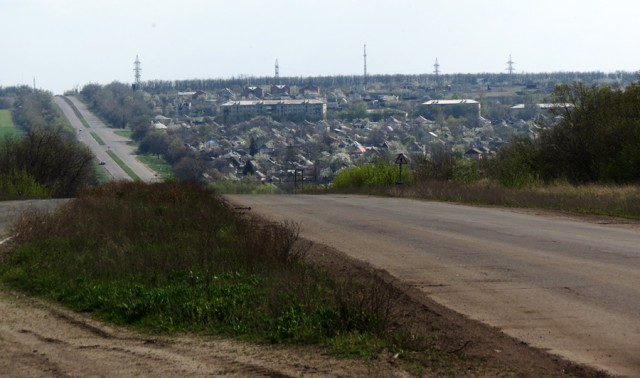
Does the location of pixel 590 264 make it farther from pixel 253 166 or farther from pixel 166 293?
pixel 253 166

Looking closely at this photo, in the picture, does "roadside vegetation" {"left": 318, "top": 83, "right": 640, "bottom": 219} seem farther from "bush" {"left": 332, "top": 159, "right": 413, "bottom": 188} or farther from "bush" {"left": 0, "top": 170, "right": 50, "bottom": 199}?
"bush" {"left": 0, "top": 170, "right": 50, "bottom": 199}

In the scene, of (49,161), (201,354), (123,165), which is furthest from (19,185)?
(123,165)

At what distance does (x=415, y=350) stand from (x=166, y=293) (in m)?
3.76

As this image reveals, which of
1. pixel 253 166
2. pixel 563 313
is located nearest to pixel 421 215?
pixel 563 313

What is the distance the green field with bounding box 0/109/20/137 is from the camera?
4635 inches

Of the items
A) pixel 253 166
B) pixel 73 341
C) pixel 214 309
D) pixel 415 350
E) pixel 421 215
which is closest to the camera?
pixel 415 350

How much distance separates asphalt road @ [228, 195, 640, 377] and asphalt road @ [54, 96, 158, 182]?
130 ft

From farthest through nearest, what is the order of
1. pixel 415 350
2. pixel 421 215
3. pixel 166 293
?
pixel 421 215 < pixel 166 293 < pixel 415 350

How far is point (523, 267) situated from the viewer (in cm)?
1474

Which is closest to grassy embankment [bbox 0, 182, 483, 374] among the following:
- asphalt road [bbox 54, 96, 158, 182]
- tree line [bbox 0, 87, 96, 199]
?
tree line [bbox 0, 87, 96, 199]

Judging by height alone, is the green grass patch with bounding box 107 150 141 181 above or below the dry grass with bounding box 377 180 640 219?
below

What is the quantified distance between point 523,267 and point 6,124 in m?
131

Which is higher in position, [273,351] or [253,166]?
[273,351]

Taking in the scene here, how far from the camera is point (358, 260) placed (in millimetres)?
15828
